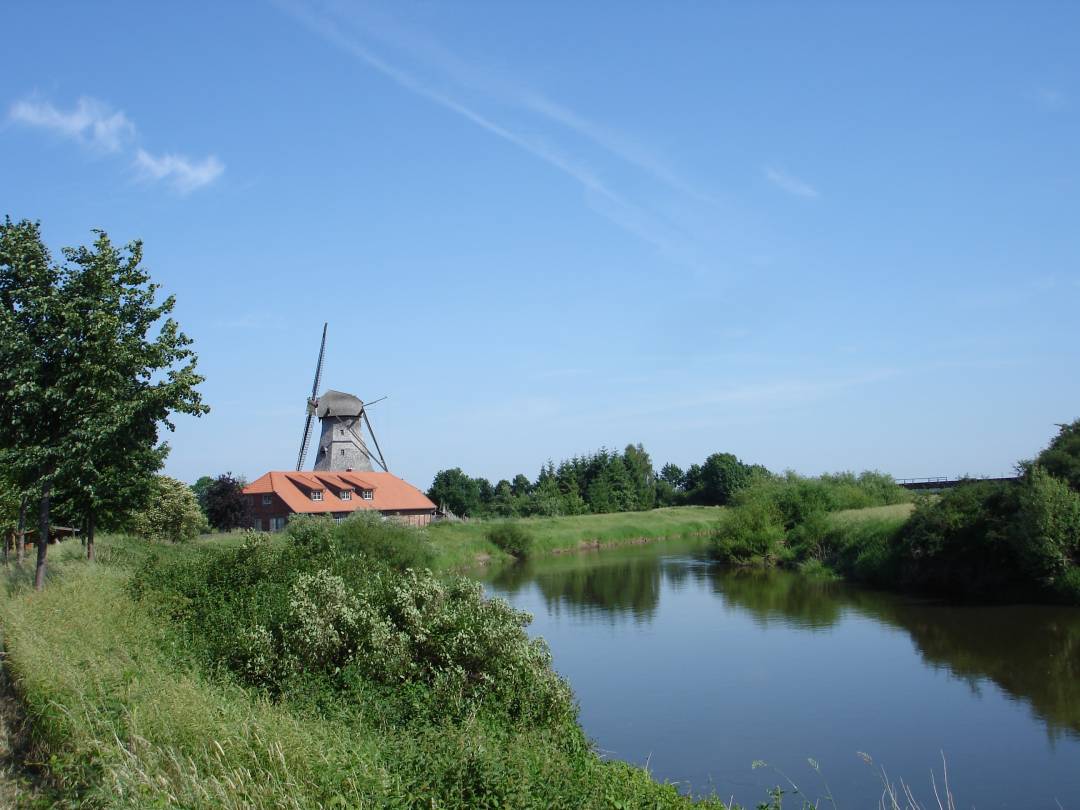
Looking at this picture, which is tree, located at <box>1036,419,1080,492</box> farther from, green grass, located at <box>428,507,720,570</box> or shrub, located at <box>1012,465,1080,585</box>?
green grass, located at <box>428,507,720,570</box>

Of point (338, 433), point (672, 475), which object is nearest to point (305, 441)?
point (338, 433)

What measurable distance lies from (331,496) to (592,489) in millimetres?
37411

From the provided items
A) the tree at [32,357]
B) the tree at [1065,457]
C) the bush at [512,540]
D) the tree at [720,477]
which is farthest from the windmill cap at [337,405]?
the tree at [32,357]

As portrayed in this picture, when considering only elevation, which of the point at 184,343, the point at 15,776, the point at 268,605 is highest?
the point at 184,343

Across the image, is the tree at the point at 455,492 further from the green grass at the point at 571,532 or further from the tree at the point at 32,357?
the tree at the point at 32,357

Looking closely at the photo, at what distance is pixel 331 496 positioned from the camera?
6162 cm

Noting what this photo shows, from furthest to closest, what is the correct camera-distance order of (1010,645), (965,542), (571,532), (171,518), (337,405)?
(337,405) < (571,532) < (171,518) < (965,542) < (1010,645)

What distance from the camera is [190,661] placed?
10961mm

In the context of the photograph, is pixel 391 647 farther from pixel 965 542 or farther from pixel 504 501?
pixel 504 501

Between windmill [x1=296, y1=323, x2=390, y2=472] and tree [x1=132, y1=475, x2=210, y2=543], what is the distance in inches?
1305

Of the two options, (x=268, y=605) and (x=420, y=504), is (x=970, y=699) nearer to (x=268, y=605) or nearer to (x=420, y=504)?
(x=268, y=605)

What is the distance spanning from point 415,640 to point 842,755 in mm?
7883

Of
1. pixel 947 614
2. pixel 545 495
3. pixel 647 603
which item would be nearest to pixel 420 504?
pixel 545 495

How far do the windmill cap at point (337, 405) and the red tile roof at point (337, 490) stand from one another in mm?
5330
